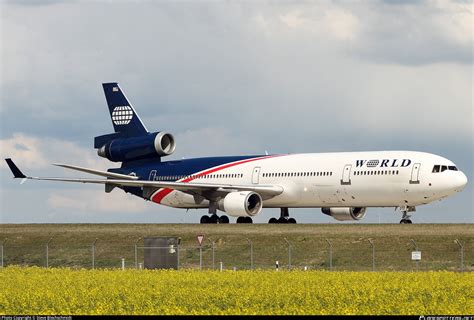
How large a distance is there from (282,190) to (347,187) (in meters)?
6.11

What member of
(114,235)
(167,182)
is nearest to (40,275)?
(114,235)

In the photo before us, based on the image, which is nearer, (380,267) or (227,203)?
(380,267)

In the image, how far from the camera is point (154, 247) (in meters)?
53.0

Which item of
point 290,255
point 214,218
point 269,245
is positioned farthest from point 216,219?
point 290,255

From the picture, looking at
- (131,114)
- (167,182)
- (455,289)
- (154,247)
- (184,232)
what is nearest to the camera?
(455,289)

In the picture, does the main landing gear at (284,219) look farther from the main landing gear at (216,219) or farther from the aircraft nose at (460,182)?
the aircraft nose at (460,182)

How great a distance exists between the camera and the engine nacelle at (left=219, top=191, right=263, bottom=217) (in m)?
73.1

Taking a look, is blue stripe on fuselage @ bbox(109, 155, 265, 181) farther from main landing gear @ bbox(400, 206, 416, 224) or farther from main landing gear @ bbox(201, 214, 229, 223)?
main landing gear @ bbox(400, 206, 416, 224)

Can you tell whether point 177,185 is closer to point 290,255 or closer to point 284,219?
point 284,219

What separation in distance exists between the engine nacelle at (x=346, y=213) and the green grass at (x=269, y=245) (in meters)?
6.67

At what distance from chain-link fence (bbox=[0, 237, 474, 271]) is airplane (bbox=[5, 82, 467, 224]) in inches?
443

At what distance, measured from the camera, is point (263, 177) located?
77.1 metres

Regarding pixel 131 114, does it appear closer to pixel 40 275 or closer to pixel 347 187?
pixel 347 187

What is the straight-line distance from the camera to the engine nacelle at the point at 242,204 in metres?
73.1
